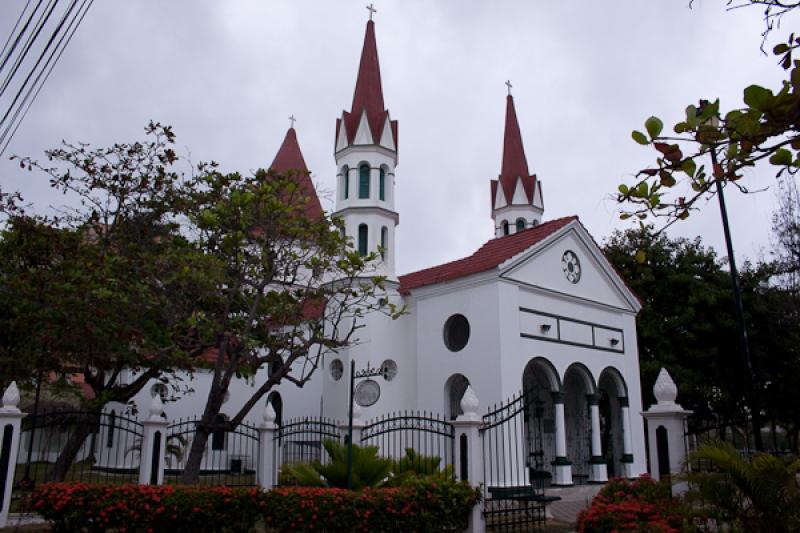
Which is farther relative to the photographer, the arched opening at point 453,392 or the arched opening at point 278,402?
the arched opening at point 278,402

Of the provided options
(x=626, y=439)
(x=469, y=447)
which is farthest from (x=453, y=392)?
(x=469, y=447)

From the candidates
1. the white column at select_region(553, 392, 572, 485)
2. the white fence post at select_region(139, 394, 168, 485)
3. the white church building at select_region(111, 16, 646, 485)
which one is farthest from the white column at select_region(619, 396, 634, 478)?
the white fence post at select_region(139, 394, 168, 485)

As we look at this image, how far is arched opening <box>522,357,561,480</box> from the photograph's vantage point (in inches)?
813

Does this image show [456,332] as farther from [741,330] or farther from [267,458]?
[741,330]

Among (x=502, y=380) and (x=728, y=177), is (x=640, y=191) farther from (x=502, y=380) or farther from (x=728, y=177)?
(x=502, y=380)

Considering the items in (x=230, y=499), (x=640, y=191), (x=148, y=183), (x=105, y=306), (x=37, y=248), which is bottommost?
(x=230, y=499)

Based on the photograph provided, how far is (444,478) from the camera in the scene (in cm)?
1071

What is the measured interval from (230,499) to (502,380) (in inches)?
392

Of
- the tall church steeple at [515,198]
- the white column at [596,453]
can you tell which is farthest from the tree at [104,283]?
the tall church steeple at [515,198]

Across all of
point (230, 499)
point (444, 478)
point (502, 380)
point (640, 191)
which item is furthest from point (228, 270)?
point (640, 191)

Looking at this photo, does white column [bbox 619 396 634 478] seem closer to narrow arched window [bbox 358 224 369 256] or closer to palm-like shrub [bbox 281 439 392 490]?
narrow arched window [bbox 358 224 369 256]

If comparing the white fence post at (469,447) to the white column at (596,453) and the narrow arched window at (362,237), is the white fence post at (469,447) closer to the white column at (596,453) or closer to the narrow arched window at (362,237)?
the white column at (596,453)

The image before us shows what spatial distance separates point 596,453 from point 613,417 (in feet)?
9.88

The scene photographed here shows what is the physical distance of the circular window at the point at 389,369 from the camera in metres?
21.3
